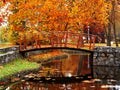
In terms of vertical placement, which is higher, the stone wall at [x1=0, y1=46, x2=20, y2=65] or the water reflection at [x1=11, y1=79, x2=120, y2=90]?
the stone wall at [x1=0, y1=46, x2=20, y2=65]

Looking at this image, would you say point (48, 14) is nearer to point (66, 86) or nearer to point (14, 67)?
point (14, 67)

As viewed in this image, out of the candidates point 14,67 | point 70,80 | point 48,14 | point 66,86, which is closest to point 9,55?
point 14,67

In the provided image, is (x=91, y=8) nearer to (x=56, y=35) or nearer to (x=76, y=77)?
(x=56, y=35)

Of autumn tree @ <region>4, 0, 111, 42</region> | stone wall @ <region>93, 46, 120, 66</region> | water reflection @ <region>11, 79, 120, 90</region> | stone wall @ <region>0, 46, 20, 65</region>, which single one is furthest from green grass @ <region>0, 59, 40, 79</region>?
autumn tree @ <region>4, 0, 111, 42</region>

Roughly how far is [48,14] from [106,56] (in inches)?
380

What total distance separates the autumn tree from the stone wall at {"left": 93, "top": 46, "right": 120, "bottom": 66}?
552 cm

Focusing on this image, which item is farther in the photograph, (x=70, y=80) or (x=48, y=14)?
(x=48, y=14)

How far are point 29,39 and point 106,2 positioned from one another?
32.1ft

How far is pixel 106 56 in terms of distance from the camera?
90.8 feet

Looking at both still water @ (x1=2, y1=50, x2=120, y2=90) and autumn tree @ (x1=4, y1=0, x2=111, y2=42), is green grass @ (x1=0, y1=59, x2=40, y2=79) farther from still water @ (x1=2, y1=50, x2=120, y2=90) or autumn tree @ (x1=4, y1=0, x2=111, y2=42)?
autumn tree @ (x1=4, y1=0, x2=111, y2=42)

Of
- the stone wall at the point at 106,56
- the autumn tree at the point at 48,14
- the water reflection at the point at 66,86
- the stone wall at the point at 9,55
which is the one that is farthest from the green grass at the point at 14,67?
the autumn tree at the point at 48,14

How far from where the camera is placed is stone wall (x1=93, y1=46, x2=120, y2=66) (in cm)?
2744

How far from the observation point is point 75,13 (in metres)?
36.7

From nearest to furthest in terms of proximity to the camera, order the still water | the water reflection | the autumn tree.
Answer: the water reflection, the still water, the autumn tree
